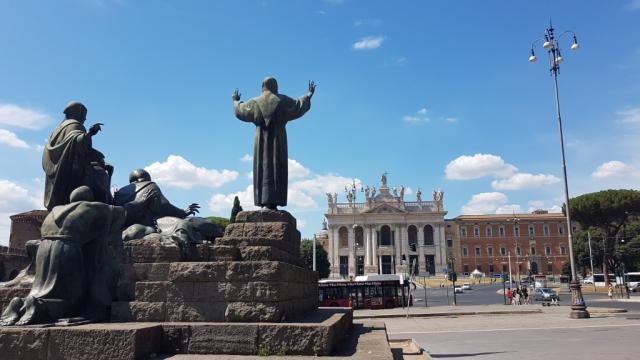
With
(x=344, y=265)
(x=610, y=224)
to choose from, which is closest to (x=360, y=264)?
(x=344, y=265)

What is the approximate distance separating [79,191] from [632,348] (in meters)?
12.0

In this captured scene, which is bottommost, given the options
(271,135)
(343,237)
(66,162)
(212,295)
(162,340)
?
(162,340)

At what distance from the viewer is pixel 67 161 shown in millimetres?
6086

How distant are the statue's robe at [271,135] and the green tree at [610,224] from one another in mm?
62376

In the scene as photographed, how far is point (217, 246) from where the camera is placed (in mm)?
5785

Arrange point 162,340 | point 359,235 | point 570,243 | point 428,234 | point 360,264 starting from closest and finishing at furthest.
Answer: point 162,340 < point 570,243 < point 360,264 < point 428,234 < point 359,235

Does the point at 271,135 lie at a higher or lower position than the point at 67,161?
higher

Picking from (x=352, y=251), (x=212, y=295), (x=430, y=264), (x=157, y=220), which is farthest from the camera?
(x=430, y=264)

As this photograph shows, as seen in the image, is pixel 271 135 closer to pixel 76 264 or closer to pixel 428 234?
pixel 76 264

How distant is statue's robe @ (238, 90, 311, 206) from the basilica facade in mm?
92186

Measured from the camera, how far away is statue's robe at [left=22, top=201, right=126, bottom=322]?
5160 mm

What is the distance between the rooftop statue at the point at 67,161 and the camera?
6070mm

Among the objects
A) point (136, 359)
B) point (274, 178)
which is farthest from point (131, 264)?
point (274, 178)

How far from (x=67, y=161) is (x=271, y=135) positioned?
3.00 metres
